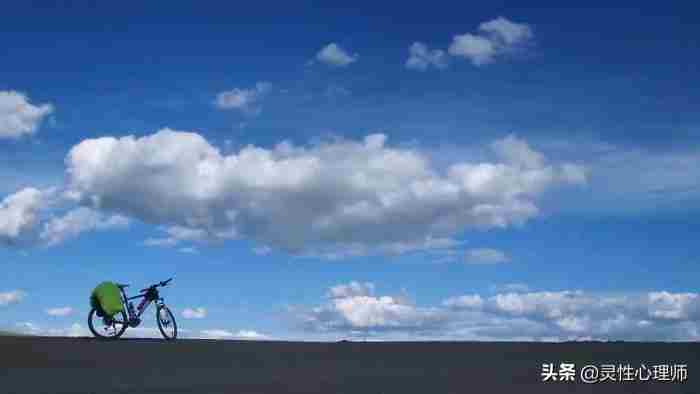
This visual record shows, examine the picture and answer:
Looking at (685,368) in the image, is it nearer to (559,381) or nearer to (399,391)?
(559,381)

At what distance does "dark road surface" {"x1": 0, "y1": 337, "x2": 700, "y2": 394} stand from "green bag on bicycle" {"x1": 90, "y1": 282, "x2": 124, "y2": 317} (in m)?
1.43

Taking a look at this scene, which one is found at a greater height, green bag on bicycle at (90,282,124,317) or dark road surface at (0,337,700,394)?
green bag on bicycle at (90,282,124,317)

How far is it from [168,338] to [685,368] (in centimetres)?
1399

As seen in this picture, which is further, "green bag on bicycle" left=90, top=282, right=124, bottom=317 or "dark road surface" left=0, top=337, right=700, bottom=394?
"green bag on bicycle" left=90, top=282, right=124, bottom=317

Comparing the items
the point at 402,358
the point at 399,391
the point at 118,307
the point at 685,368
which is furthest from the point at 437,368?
the point at 118,307

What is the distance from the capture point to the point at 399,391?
16.1m

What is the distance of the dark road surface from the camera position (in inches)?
628

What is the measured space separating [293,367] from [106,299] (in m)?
6.97

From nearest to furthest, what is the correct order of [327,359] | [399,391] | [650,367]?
[399,391] → [327,359] → [650,367]

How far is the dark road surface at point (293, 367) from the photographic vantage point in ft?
52.3

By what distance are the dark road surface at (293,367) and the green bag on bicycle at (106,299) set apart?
1.43 meters

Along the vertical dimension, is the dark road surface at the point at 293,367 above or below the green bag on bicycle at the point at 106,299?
below

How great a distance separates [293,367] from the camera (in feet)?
61.2

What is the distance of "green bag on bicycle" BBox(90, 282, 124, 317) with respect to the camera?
22.9m
